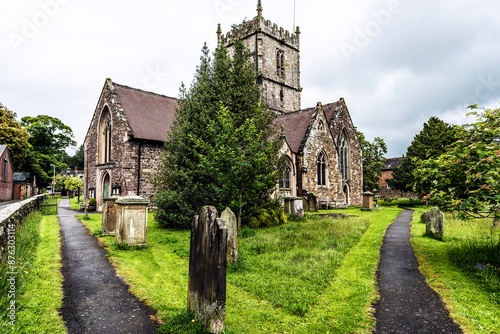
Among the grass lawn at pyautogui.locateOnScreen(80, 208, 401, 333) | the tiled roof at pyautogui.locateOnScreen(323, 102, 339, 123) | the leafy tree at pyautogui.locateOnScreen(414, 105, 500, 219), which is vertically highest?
the tiled roof at pyautogui.locateOnScreen(323, 102, 339, 123)

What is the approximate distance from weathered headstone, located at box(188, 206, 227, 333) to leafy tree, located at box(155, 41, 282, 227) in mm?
6264

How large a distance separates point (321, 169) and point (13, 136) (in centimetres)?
3915

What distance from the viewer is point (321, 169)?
2594cm

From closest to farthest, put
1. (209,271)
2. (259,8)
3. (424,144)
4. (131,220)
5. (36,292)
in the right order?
(209,271)
(36,292)
(131,220)
(424,144)
(259,8)

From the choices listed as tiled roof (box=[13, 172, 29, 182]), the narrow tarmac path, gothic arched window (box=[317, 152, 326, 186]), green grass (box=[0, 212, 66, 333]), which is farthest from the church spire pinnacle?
tiled roof (box=[13, 172, 29, 182])

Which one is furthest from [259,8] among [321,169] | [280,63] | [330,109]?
[321,169]

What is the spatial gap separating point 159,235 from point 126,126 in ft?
39.4

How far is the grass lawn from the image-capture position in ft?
15.4

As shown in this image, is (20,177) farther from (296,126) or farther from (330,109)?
(330,109)

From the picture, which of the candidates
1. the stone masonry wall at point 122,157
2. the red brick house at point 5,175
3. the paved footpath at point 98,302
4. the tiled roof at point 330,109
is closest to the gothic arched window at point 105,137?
the stone masonry wall at point 122,157

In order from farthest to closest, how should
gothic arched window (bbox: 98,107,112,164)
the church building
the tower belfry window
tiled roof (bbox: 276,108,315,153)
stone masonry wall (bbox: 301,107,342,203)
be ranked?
the tower belfry window, tiled roof (bbox: 276,108,315,153), stone masonry wall (bbox: 301,107,342,203), gothic arched window (bbox: 98,107,112,164), the church building

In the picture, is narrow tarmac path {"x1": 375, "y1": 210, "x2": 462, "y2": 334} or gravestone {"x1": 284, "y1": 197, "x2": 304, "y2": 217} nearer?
narrow tarmac path {"x1": 375, "y1": 210, "x2": 462, "y2": 334}

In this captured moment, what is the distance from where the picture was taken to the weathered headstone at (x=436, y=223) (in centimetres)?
1095

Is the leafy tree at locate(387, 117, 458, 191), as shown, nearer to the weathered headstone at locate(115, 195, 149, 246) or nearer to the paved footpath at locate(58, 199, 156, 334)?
the weathered headstone at locate(115, 195, 149, 246)
